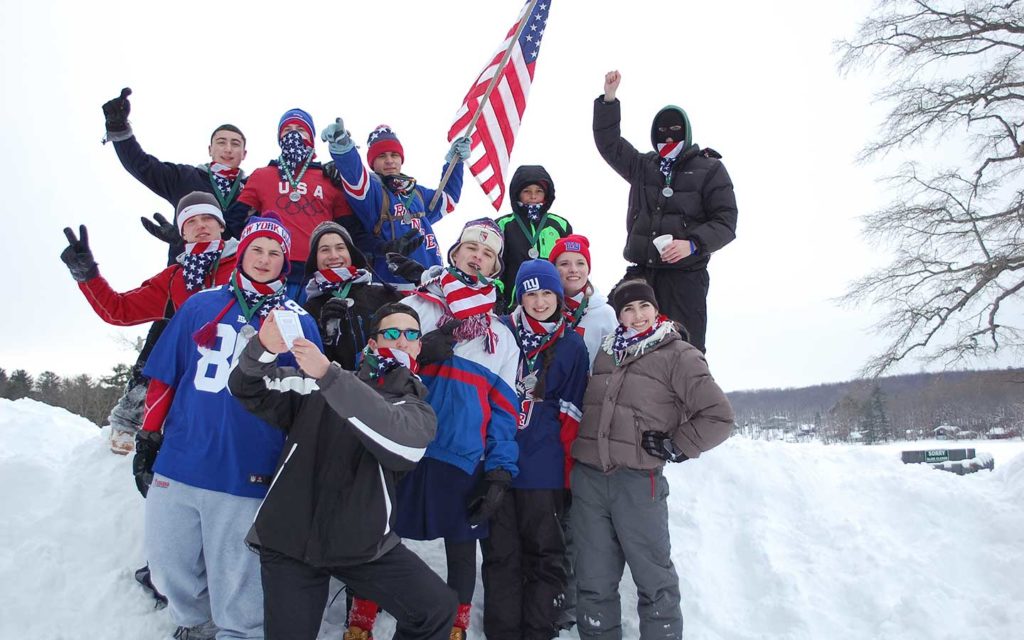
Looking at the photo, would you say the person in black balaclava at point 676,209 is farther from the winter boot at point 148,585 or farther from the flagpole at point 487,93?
the winter boot at point 148,585

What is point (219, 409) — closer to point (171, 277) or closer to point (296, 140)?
point (171, 277)

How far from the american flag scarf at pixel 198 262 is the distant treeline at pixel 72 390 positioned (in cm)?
3352

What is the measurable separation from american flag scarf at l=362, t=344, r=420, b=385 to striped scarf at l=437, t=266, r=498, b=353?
0.63 metres

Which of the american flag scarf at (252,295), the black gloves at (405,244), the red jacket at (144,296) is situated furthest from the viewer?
the black gloves at (405,244)

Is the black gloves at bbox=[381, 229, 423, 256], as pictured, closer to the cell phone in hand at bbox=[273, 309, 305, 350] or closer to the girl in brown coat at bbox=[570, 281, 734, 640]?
the girl in brown coat at bbox=[570, 281, 734, 640]

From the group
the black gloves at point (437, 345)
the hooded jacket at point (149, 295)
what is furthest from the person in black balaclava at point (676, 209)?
the hooded jacket at point (149, 295)

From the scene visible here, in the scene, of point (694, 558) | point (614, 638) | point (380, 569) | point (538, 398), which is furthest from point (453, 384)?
point (694, 558)

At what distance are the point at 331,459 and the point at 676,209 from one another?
3765 millimetres

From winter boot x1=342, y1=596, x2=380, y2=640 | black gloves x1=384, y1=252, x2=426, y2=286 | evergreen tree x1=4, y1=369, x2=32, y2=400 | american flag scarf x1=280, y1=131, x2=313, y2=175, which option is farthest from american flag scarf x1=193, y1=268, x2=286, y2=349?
evergreen tree x1=4, y1=369, x2=32, y2=400

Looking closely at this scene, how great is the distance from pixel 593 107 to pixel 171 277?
3871 mm

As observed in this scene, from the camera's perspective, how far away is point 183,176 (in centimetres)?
546

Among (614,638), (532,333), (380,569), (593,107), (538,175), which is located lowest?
(614,638)

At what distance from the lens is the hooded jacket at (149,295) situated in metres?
3.81

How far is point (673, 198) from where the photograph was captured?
5.39m
